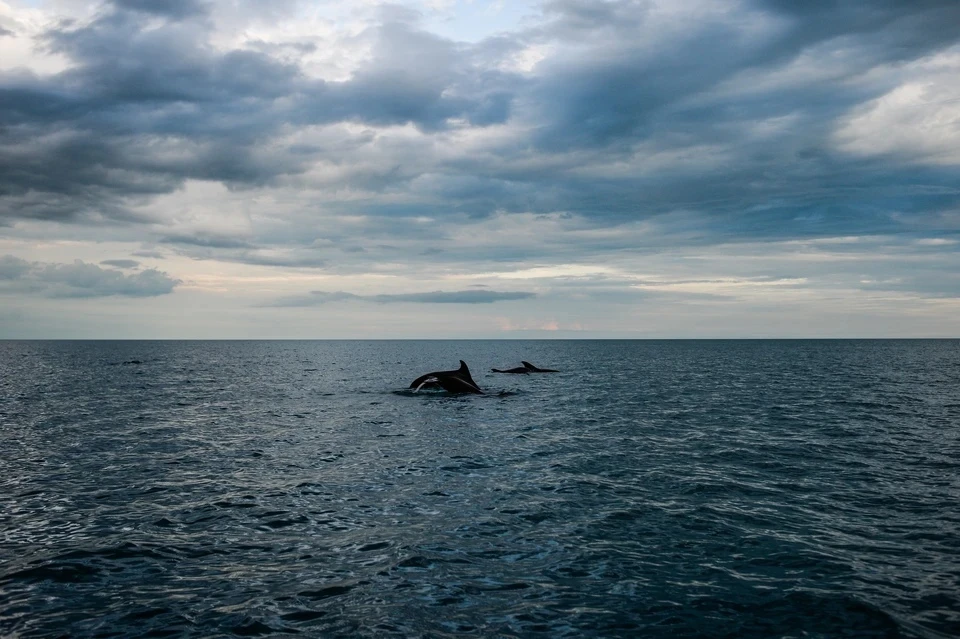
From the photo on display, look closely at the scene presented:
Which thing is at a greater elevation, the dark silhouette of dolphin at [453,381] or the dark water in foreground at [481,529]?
the dark silhouette of dolphin at [453,381]

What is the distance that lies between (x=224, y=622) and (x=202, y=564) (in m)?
3.12

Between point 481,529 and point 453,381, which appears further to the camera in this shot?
point 453,381

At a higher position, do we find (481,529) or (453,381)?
(453,381)

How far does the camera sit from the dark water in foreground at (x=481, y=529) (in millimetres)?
10227

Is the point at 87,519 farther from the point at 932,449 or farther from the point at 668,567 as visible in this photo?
the point at 932,449

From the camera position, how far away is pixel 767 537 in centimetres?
1427

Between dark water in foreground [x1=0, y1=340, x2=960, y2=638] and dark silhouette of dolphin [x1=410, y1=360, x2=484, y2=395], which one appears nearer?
dark water in foreground [x1=0, y1=340, x2=960, y2=638]

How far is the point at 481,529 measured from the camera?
48.9 feet

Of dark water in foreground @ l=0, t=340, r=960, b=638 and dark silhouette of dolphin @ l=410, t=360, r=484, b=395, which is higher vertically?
dark silhouette of dolphin @ l=410, t=360, r=484, b=395

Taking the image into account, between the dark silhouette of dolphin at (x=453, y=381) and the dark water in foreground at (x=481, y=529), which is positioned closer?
the dark water in foreground at (x=481, y=529)

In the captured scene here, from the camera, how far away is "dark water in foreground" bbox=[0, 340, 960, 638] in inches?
403

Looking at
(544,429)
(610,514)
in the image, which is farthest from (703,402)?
(610,514)

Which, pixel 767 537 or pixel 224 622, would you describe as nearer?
pixel 224 622

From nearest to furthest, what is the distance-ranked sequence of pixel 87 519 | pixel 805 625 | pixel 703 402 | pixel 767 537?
pixel 805 625
pixel 767 537
pixel 87 519
pixel 703 402
